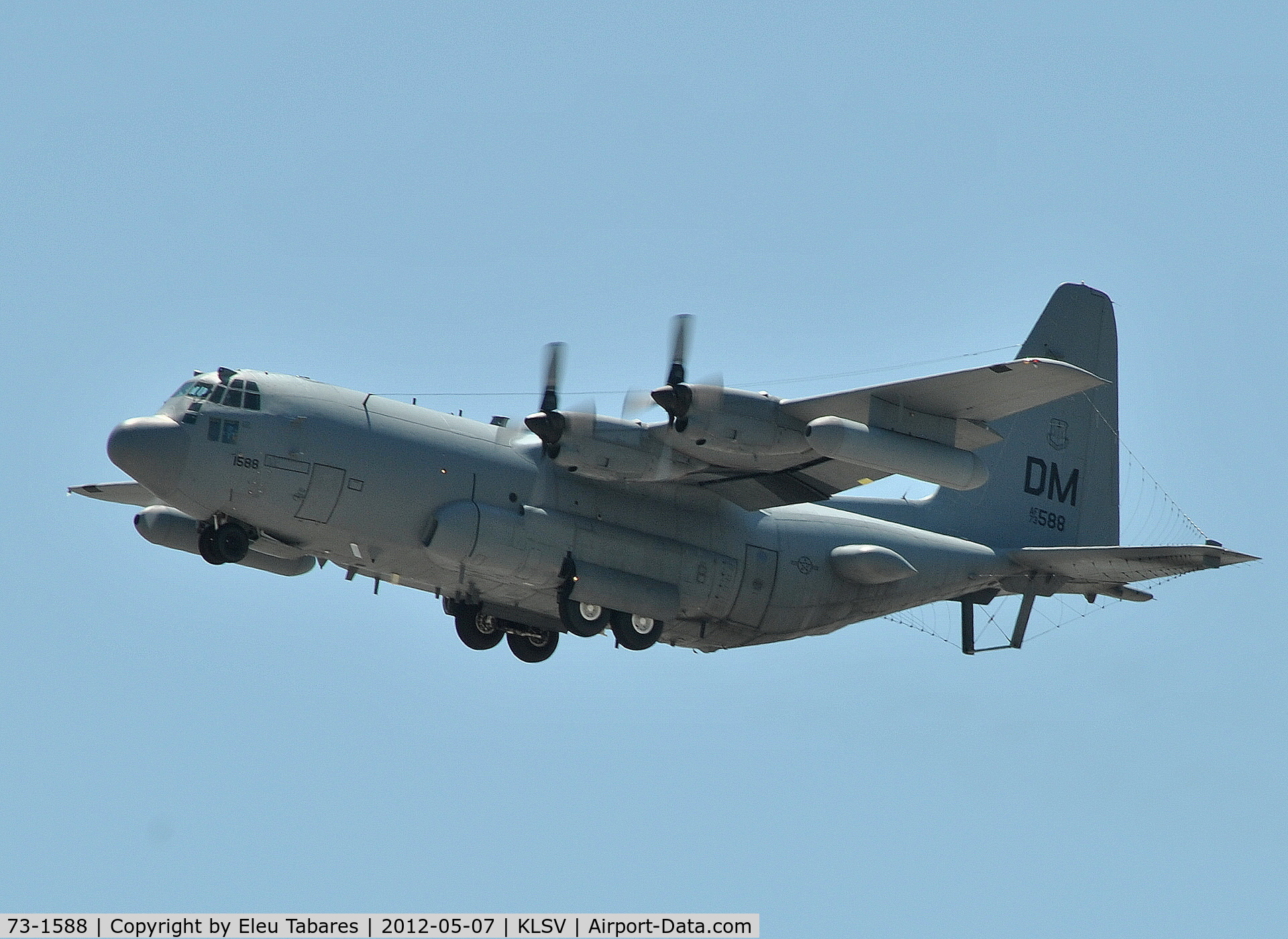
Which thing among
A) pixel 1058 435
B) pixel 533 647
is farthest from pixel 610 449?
pixel 1058 435

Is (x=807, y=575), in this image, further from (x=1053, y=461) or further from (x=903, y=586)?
(x=1053, y=461)

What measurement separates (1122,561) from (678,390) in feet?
27.3

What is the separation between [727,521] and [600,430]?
319 centimetres

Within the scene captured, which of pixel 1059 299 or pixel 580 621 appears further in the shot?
pixel 1059 299

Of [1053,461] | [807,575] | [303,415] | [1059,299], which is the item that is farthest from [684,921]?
[1059,299]

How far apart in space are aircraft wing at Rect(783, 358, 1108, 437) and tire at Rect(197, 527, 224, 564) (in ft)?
26.0

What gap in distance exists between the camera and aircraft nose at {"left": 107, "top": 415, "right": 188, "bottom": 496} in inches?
835

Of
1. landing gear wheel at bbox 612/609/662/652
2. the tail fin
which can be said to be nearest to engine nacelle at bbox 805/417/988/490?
landing gear wheel at bbox 612/609/662/652

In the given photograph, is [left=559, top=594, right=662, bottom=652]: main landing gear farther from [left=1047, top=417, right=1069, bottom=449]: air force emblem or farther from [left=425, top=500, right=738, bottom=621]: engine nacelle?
[left=1047, top=417, right=1069, bottom=449]: air force emblem

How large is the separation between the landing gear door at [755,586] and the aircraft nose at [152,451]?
8.52 m

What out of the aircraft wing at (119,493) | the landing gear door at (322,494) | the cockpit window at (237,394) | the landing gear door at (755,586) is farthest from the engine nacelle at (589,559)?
the aircraft wing at (119,493)

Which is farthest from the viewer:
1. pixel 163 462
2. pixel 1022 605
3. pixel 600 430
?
pixel 1022 605

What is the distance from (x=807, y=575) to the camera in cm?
2522

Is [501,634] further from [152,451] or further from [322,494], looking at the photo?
[152,451]
